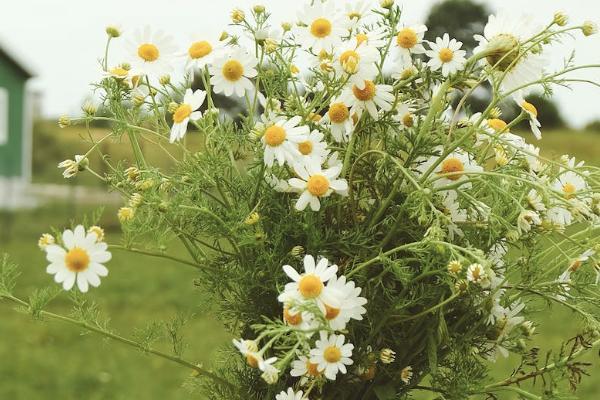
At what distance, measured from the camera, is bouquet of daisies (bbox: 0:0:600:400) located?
1.05 m

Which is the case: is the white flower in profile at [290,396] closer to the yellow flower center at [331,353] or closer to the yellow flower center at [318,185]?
the yellow flower center at [331,353]

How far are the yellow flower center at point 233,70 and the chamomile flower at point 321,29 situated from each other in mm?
88

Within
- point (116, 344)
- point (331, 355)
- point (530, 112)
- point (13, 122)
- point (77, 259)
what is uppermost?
point (13, 122)

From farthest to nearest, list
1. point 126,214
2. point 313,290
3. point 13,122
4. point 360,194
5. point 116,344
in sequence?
point 13,122, point 116,344, point 360,194, point 126,214, point 313,290

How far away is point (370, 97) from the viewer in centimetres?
108

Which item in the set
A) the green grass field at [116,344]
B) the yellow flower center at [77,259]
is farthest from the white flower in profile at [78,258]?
the green grass field at [116,344]

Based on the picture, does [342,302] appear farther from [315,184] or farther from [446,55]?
[446,55]

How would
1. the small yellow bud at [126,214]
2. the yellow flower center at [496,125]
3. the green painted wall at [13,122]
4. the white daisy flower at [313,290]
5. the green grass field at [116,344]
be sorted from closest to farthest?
the white daisy flower at [313,290] → the small yellow bud at [126,214] → the yellow flower center at [496,125] → the green grass field at [116,344] → the green painted wall at [13,122]

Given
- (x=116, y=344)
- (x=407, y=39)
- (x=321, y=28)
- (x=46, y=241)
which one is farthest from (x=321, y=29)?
(x=116, y=344)

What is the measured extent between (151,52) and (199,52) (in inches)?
2.9

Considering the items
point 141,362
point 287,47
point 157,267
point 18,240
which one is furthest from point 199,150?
point 18,240

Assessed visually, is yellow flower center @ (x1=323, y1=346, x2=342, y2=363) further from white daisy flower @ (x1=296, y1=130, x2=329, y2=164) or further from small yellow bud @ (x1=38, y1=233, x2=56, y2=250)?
small yellow bud @ (x1=38, y1=233, x2=56, y2=250)

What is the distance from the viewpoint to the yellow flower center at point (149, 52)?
1146mm

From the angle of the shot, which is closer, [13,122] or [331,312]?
[331,312]
